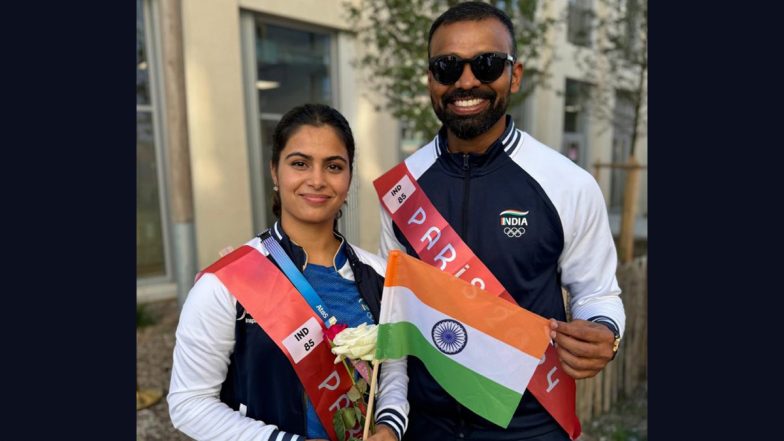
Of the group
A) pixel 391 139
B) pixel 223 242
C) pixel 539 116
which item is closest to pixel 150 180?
pixel 223 242

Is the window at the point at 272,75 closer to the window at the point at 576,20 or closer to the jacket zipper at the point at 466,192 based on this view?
the jacket zipper at the point at 466,192

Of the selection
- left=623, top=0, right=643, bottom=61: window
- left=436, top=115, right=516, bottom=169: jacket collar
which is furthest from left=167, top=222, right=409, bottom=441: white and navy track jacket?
left=623, top=0, right=643, bottom=61: window

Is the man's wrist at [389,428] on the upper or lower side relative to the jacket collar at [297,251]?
lower

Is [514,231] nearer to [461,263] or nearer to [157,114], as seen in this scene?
[461,263]

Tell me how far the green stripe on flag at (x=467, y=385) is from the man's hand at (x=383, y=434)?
243 mm

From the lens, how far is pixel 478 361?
1.79 m

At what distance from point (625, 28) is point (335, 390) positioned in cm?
816

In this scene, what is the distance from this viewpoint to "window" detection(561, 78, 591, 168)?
13297 mm

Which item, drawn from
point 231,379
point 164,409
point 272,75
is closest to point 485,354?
point 231,379

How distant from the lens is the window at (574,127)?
1330 cm

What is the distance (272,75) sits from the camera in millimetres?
7738

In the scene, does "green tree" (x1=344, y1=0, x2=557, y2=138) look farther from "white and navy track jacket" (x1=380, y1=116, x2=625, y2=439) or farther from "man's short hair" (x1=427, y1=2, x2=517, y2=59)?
"white and navy track jacket" (x1=380, y1=116, x2=625, y2=439)

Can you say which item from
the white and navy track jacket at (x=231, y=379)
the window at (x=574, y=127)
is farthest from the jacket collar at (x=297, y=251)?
the window at (x=574, y=127)

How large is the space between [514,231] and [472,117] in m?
0.47
